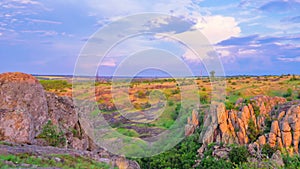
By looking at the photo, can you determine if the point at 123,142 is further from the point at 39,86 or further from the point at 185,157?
the point at 39,86

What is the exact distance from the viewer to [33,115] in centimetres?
1479

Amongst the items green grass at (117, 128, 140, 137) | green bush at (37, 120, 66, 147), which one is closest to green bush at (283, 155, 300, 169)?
green bush at (37, 120, 66, 147)

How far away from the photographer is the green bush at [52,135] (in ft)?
47.4

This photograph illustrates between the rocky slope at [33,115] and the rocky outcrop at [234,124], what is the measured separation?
12.3 meters

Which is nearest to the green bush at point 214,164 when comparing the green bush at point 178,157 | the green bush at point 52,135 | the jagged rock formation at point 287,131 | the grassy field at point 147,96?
the green bush at point 178,157

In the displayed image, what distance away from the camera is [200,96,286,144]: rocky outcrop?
27656mm

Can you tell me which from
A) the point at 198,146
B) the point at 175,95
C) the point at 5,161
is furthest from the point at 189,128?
the point at 5,161

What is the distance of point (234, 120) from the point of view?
28.8 metres

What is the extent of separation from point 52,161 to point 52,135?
18.3 feet

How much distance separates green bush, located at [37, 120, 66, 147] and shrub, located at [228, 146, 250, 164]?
37.3 feet

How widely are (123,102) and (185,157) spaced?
A: 6.94 meters

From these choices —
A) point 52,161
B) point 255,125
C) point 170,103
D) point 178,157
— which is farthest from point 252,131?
point 52,161

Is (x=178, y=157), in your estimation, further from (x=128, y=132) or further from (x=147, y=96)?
(x=147, y=96)

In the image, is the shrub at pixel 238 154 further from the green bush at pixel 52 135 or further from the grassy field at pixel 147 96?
the green bush at pixel 52 135
